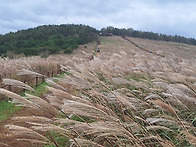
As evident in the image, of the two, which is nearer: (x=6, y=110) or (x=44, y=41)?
(x=6, y=110)

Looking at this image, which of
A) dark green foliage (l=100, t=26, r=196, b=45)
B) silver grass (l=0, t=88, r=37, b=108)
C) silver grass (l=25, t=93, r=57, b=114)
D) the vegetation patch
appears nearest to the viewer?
silver grass (l=0, t=88, r=37, b=108)

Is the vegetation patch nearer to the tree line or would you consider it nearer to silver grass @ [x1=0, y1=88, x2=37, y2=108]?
silver grass @ [x1=0, y1=88, x2=37, y2=108]

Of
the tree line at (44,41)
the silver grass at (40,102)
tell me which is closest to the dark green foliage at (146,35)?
the tree line at (44,41)

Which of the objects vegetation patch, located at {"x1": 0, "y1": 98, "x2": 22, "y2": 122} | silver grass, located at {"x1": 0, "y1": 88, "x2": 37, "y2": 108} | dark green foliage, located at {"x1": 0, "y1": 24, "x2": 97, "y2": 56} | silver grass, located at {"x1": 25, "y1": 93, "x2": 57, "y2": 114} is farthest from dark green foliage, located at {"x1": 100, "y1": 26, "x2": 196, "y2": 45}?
silver grass, located at {"x1": 0, "y1": 88, "x2": 37, "y2": 108}

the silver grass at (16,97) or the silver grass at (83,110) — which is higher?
the silver grass at (16,97)

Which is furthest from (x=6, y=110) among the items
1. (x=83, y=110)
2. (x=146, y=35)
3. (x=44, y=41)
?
(x=146, y=35)

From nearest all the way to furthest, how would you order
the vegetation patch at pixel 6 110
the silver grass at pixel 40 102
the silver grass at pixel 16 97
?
the silver grass at pixel 16 97
the silver grass at pixel 40 102
the vegetation patch at pixel 6 110

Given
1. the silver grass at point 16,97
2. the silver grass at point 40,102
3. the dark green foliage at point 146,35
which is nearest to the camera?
the silver grass at point 16,97

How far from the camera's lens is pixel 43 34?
195 feet

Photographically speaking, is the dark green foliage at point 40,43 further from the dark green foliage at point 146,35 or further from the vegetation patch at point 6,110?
the vegetation patch at point 6,110

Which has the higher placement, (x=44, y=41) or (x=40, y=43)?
(x=44, y=41)

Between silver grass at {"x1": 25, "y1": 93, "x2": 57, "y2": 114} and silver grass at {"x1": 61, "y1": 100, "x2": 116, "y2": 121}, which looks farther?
silver grass at {"x1": 25, "y1": 93, "x2": 57, "y2": 114}

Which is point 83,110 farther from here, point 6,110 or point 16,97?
point 6,110

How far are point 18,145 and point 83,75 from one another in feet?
8.94
